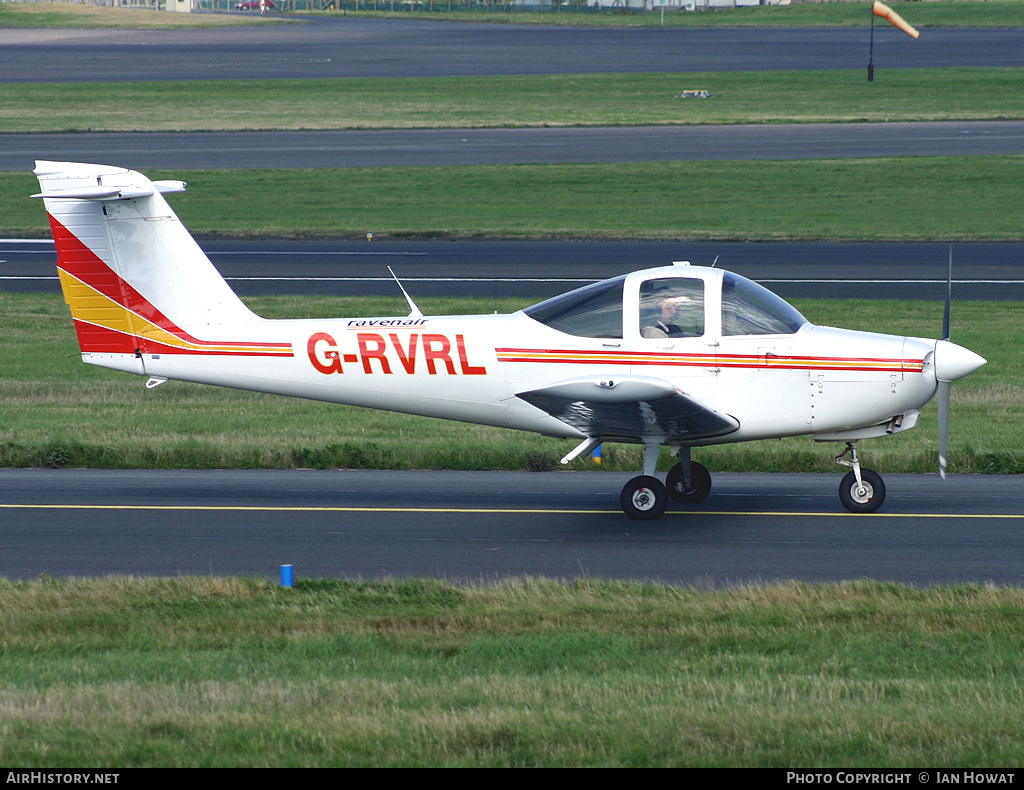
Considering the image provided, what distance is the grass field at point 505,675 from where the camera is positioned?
596 cm

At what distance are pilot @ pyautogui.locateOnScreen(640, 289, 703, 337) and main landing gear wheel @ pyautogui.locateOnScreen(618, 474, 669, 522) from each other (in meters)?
Result: 1.41

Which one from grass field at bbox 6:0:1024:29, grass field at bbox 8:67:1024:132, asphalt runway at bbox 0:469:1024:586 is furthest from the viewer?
grass field at bbox 6:0:1024:29

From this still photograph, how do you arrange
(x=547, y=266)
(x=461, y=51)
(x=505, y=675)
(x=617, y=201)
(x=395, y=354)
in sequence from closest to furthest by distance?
(x=505, y=675) < (x=395, y=354) < (x=547, y=266) < (x=617, y=201) < (x=461, y=51)

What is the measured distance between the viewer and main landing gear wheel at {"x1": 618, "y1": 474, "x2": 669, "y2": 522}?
11.3 meters

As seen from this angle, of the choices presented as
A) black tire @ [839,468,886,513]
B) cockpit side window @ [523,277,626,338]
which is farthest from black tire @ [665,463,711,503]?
cockpit side window @ [523,277,626,338]

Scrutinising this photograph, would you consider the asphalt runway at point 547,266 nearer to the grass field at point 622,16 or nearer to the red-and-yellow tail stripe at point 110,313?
the red-and-yellow tail stripe at point 110,313

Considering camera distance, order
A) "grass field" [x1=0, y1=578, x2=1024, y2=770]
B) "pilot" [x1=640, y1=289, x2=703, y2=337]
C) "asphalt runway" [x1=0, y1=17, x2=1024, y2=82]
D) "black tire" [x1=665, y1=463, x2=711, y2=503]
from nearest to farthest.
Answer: "grass field" [x1=0, y1=578, x2=1024, y2=770] < "pilot" [x1=640, y1=289, x2=703, y2=337] < "black tire" [x1=665, y1=463, x2=711, y2=503] < "asphalt runway" [x1=0, y1=17, x2=1024, y2=82]

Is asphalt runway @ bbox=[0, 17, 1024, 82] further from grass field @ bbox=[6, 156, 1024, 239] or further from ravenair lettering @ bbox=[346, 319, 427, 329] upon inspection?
ravenair lettering @ bbox=[346, 319, 427, 329]

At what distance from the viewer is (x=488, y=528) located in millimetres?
11266

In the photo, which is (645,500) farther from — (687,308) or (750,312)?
(750,312)

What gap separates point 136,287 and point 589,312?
4.59 metres

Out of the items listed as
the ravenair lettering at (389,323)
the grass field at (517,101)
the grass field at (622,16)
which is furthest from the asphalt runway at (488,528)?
the grass field at (622,16)

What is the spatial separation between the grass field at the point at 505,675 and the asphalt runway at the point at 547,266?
1598 centimetres

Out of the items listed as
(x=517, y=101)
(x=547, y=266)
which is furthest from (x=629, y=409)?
(x=517, y=101)
